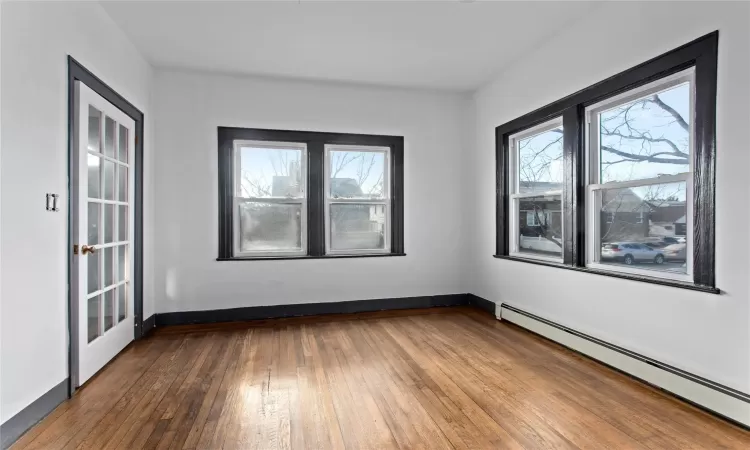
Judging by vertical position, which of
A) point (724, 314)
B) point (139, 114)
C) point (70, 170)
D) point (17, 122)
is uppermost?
point (139, 114)

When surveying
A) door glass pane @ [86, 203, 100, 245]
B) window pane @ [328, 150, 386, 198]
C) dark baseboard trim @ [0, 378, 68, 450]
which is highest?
window pane @ [328, 150, 386, 198]

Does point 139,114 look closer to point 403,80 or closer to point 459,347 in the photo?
point 403,80

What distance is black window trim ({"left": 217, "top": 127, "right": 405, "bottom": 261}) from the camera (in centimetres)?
441

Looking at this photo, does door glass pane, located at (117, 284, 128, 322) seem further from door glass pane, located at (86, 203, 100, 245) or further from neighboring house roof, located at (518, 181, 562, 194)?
neighboring house roof, located at (518, 181, 562, 194)

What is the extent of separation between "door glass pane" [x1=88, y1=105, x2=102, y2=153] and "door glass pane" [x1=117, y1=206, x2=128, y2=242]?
63 cm

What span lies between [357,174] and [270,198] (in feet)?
3.67

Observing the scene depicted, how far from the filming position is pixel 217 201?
438cm

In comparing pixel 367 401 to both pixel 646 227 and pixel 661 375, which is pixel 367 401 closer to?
pixel 661 375

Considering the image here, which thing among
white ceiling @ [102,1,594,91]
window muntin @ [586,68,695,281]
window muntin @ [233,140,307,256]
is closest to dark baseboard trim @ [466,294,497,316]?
window muntin @ [586,68,695,281]

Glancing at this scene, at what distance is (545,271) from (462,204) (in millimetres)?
1668

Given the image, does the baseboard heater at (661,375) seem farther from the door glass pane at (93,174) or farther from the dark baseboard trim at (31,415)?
the door glass pane at (93,174)

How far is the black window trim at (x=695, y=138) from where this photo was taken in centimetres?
233

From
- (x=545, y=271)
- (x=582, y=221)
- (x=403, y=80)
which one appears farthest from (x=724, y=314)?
(x=403, y=80)

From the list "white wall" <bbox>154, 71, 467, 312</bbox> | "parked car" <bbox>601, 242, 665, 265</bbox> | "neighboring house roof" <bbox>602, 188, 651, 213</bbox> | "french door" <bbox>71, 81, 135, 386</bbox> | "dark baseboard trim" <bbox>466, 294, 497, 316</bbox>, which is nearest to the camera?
"french door" <bbox>71, 81, 135, 386</bbox>
